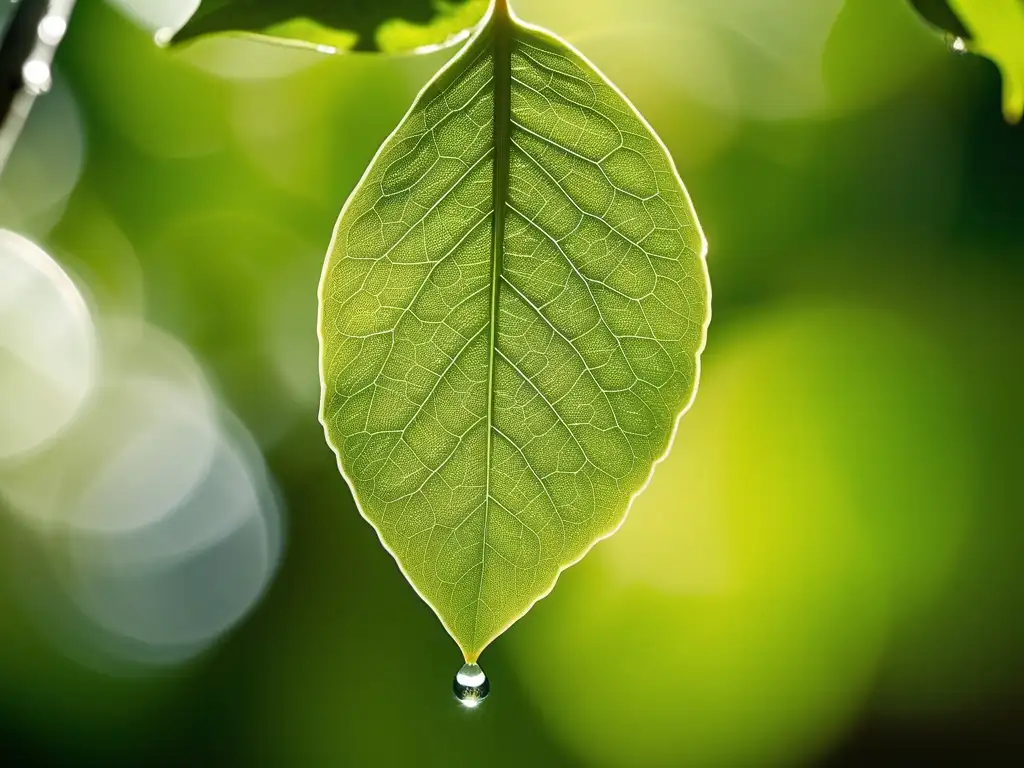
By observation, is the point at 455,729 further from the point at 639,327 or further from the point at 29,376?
the point at 639,327

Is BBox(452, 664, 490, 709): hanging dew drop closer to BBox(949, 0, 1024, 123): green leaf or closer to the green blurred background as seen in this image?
BBox(949, 0, 1024, 123): green leaf

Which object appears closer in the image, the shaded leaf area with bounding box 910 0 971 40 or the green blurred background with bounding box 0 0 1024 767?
the shaded leaf area with bounding box 910 0 971 40

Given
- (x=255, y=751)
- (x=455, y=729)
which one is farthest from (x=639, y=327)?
(x=255, y=751)

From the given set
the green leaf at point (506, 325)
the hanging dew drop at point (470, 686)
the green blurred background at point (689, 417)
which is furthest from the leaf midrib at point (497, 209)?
the green blurred background at point (689, 417)

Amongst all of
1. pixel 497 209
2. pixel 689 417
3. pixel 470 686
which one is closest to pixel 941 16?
pixel 497 209

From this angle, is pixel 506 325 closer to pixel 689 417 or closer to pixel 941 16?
pixel 941 16

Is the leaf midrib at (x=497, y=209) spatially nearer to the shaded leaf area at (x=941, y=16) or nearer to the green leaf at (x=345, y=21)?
the green leaf at (x=345, y=21)

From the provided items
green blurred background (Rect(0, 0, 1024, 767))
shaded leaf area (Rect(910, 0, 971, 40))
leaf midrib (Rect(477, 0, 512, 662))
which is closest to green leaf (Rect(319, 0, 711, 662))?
leaf midrib (Rect(477, 0, 512, 662))
